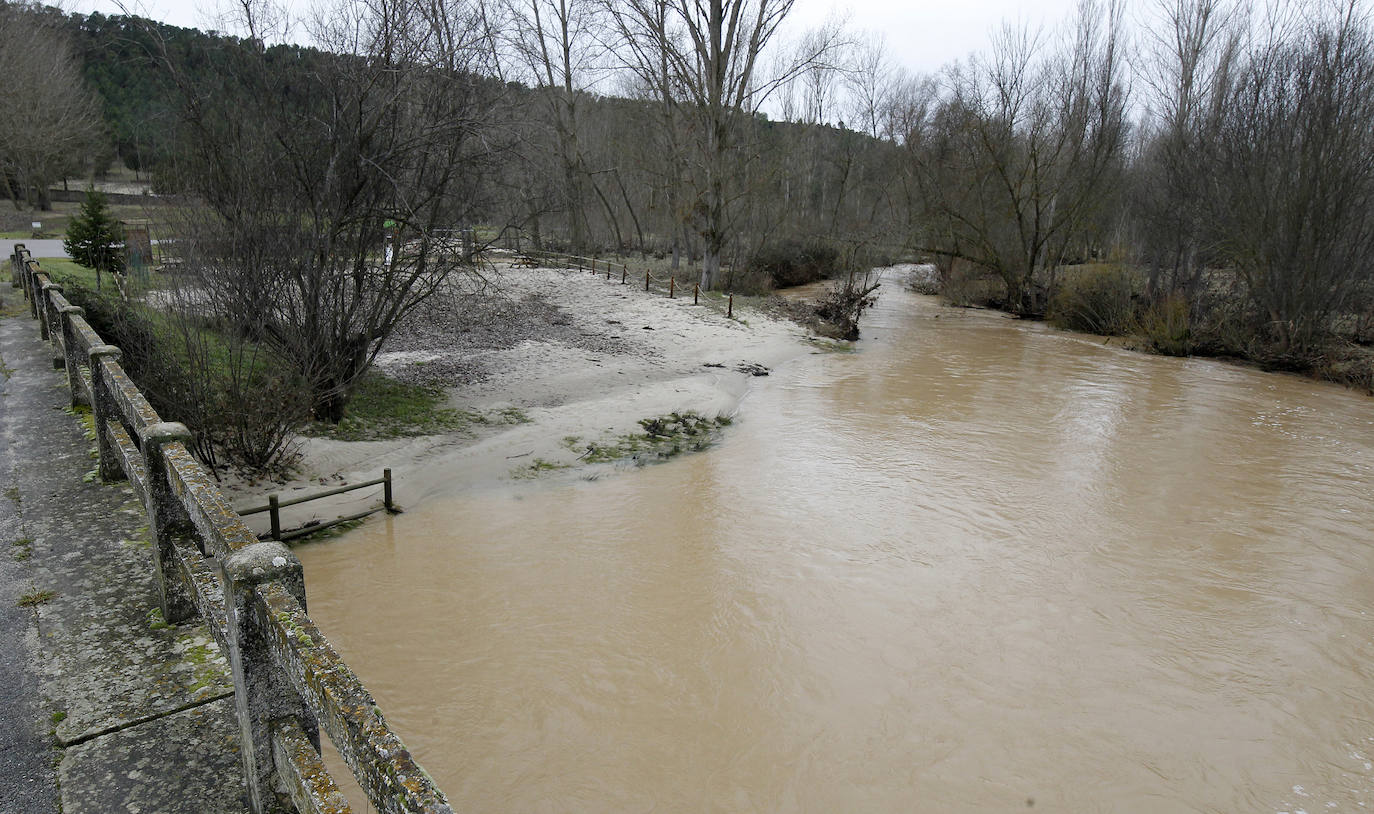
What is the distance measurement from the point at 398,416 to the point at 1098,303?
23.9 metres

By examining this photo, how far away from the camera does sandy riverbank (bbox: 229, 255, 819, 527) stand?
11078 millimetres

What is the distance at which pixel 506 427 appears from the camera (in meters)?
13.3

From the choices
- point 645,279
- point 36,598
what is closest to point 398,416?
point 36,598

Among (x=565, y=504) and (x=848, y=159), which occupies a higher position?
(x=848, y=159)

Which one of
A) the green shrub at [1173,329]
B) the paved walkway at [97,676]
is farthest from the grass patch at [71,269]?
the green shrub at [1173,329]

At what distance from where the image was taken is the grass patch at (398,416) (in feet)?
39.3

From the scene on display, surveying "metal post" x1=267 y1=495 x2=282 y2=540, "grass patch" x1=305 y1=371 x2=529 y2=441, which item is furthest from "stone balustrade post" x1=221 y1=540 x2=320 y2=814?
"grass patch" x1=305 y1=371 x2=529 y2=441

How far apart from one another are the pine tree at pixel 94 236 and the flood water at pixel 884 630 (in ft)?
42.1

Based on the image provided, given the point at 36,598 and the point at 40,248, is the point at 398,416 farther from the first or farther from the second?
the point at 40,248

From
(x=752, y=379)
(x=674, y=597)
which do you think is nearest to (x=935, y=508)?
(x=674, y=597)

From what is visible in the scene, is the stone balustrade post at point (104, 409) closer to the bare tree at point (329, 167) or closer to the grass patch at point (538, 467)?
the bare tree at point (329, 167)

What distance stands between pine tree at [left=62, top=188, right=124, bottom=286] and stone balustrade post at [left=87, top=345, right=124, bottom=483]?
1491cm

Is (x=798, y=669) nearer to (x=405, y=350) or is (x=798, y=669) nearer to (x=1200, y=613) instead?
(x=1200, y=613)

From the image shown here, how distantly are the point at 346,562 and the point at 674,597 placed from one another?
365 centimetres
